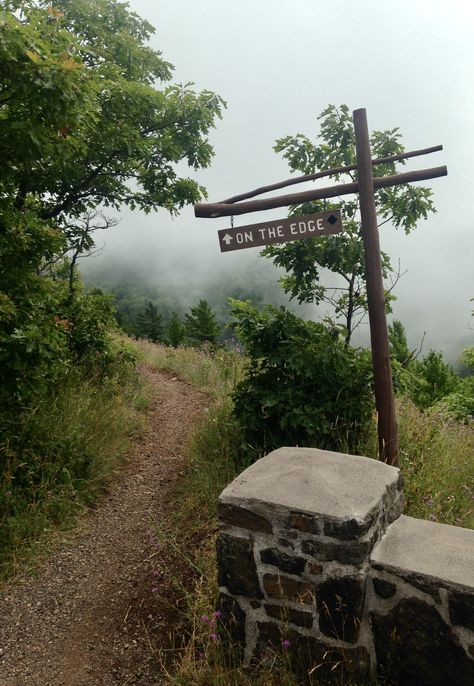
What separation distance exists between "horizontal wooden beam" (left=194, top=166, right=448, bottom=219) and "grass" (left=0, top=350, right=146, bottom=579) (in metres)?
2.84

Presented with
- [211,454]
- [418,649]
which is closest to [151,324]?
[211,454]

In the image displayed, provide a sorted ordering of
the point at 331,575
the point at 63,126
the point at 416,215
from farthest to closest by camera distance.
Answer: the point at 416,215 < the point at 63,126 < the point at 331,575

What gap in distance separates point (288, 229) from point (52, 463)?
3.44 metres

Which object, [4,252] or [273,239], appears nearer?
[273,239]

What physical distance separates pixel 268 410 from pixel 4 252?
3.22 meters

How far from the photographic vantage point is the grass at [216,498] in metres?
2.82

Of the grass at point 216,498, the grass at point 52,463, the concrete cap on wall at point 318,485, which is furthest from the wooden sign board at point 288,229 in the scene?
the grass at point 52,463

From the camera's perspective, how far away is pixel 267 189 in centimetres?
454

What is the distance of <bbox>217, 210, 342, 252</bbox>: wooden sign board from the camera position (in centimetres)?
411

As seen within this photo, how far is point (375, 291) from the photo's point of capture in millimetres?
4312

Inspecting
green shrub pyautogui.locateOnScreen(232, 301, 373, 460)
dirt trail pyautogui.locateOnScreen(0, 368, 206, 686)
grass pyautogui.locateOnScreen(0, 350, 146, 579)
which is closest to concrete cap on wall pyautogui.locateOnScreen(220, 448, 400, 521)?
dirt trail pyautogui.locateOnScreen(0, 368, 206, 686)

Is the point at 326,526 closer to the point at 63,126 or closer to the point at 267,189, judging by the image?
the point at 267,189

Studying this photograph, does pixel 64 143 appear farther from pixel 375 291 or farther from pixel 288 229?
pixel 375 291

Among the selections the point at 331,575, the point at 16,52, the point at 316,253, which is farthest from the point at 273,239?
the point at 331,575
